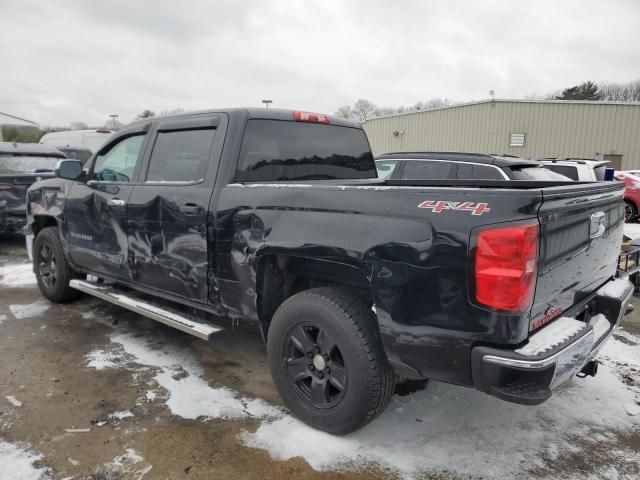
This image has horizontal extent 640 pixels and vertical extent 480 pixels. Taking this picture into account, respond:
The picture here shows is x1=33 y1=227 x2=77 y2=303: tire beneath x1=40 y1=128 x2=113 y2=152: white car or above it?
beneath

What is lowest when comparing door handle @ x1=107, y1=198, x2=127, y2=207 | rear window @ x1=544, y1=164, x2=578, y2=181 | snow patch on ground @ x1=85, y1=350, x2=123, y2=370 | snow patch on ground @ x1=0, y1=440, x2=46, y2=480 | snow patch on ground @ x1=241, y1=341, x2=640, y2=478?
snow patch on ground @ x1=241, y1=341, x2=640, y2=478

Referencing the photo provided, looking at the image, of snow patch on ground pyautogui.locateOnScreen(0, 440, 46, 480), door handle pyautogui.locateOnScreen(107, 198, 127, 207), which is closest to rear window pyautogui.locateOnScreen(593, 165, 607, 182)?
door handle pyautogui.locateOnScreen(107, 198, 127, 207)

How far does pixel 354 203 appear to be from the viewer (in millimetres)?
2578

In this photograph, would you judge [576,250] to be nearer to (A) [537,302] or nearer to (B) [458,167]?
(A) [537,302]

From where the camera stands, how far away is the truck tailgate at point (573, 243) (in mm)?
2240

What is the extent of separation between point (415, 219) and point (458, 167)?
5.08 metres

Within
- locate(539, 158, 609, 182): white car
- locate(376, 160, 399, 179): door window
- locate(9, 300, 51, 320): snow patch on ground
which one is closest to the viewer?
locate(9, 300, 51, 320): snow patch on ground

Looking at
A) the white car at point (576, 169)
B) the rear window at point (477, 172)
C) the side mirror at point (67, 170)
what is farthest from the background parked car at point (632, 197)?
the side mirror at point (67, 170)

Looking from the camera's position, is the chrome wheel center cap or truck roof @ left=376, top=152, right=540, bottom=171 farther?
truck roof @ left=376, top=152, right=540, bottom=171

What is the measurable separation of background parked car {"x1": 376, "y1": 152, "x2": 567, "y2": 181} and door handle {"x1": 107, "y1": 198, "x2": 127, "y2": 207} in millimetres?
3531

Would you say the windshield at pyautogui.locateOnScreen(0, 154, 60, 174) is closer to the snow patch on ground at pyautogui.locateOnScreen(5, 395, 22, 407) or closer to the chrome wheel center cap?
the snow patch on ground at pyautogui.locateOnScreen(5, 395, 22, 407)

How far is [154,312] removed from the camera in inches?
148

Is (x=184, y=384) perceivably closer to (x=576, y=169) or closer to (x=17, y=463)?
(x=17, y=463)

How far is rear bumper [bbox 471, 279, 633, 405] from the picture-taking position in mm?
2105
